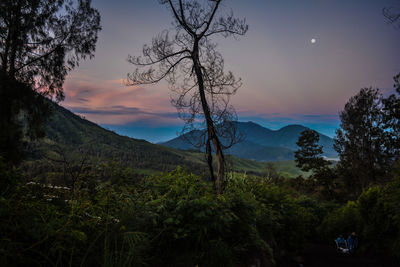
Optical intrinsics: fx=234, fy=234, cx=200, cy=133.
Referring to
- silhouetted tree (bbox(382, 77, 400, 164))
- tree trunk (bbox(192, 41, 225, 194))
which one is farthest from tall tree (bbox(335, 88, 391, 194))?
tree trunk (bbox(192, 41, 225, 194))

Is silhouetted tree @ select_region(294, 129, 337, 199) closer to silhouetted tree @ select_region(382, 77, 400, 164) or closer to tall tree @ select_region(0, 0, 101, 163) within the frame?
silhouetted tree @ select_region(382, 77, 400, 164)

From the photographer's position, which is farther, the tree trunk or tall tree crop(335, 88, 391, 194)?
tall tree crop(335, 88, 391, 194)

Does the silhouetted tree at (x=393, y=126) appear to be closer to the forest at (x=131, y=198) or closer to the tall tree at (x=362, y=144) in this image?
the tall tree at (x=362, y=144)

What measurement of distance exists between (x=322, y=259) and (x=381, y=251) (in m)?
2.36

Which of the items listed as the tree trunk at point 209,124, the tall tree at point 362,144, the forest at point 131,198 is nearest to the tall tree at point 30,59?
the forest at point 131,198

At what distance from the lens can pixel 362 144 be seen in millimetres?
24672

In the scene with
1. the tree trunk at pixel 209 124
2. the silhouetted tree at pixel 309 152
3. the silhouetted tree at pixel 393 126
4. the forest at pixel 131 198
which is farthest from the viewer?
the silhouetted tree at pixel 309 152

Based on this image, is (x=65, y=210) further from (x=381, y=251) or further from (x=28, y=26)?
(x=28, y=26)

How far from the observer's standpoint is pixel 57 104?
1377 cm

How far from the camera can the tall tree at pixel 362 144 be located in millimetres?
23250

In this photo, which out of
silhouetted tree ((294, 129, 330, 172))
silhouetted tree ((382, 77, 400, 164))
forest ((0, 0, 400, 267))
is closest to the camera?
forest ((0, 0, 400, 267))

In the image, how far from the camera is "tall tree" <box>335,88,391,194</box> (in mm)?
23250

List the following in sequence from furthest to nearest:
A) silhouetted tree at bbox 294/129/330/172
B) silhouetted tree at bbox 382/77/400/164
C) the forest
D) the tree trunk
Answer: silhouetted tree at bbox 294/129/330/172 → silhouetted tree at bbox 382/77/400/164 → the tree trunk → the forest

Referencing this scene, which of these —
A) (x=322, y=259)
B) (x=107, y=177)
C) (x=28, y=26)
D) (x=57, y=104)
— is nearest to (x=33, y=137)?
(x=57, y=104)
